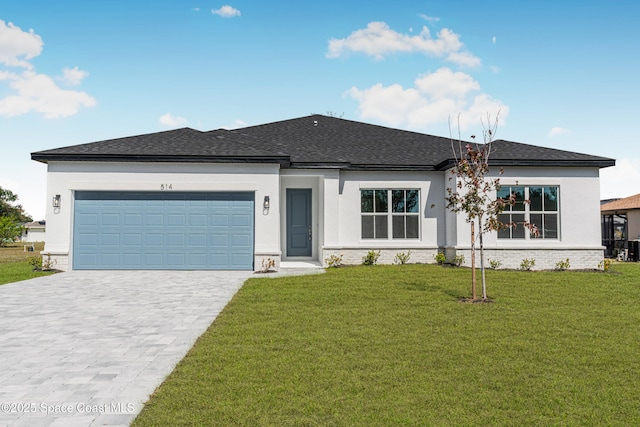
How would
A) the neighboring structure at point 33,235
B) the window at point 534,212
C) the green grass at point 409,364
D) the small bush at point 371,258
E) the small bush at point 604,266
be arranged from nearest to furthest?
the green grass at point 409,364 < the small bush at point 604,266 < the window at point 534,212 < the small bush at point 371,258 < the neighboring structure at point 33,235

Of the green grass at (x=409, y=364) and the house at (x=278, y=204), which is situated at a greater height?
the house at (x=278, y=204)

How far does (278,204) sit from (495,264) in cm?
770

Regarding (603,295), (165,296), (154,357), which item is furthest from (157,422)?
(603,295)

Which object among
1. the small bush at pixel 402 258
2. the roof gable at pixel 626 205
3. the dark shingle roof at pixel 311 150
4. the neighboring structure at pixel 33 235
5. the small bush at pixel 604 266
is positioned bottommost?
the small bush at pixel 604 266

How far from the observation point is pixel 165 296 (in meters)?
9.61

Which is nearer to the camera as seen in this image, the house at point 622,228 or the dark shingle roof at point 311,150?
the dark shingle roof at point 311,150

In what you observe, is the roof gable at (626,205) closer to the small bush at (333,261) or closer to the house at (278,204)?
the house at (278,204)

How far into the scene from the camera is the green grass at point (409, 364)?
3623mm

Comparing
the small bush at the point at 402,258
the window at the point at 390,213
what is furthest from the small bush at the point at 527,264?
the small bush at the point at 402,258

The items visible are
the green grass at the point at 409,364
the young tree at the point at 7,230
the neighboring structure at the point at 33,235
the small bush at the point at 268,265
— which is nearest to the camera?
the green grass at the point at 409,364

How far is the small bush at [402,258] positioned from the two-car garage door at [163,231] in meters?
5.27

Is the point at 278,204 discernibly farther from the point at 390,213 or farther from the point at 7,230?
the point at 7,230

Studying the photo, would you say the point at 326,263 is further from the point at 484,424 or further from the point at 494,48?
the point at 484,424

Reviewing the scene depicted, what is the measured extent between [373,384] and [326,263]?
1070cm
